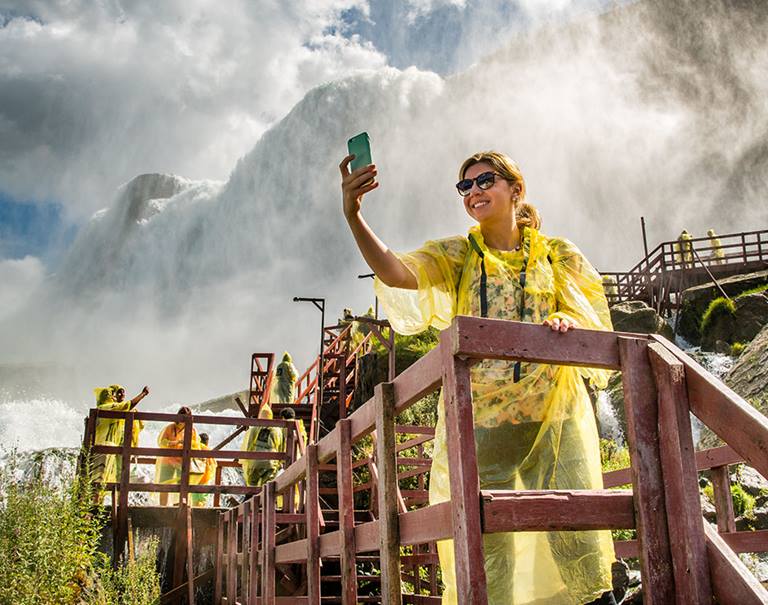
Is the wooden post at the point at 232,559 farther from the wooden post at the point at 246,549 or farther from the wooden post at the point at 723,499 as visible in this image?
the wooden post at the point at 723,499

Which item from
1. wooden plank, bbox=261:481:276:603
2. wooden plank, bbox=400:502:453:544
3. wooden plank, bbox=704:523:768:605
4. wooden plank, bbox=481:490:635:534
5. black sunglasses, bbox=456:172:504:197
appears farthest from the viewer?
wooden plank, bbox=261:481:276:603

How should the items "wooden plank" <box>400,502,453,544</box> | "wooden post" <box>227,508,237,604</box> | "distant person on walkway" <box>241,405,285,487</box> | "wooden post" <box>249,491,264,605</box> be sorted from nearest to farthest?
1. "wooden plank" <box>400,502,453,544</box>
2. "wooden post" <box>249,491,264,605</box>
3. "wooden post" <box>227,508,237,604</box>
4. "distant person on walkway" <box>241,405,285,487</box>

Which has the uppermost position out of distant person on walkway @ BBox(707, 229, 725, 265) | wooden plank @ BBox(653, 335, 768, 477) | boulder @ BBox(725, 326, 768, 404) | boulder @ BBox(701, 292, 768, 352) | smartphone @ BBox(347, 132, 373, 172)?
distant person on walkway @ BBox(707, 229, 725, 265)

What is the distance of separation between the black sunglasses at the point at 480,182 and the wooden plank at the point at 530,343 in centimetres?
85

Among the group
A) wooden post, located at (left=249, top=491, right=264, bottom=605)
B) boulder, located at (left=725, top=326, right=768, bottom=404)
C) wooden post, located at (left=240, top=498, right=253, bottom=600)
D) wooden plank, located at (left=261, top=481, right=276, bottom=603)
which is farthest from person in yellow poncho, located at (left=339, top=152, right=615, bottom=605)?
boulder, located at (left=725, top=326, right=768, bottom=404)

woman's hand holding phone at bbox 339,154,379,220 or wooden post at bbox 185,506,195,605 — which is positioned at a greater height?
woman's hand holding phone at bbox 339,154,379,220

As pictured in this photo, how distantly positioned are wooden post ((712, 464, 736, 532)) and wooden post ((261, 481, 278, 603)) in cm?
293

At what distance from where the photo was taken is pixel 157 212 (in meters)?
60.7

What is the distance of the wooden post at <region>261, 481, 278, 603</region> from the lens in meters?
5.38

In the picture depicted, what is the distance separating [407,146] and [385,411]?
166ft

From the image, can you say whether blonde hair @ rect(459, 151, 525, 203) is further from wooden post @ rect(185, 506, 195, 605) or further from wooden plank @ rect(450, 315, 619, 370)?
wooden post @ rect(185, 506, 195, 605)

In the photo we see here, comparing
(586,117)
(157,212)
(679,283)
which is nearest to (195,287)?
(157,212)

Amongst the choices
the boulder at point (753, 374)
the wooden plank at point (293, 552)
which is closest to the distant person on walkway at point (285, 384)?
the boulder at point (753, 374)

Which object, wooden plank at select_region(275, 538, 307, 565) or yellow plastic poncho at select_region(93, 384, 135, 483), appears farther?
yellow plastic poncho at select_region(93, 384, 135, 483)
